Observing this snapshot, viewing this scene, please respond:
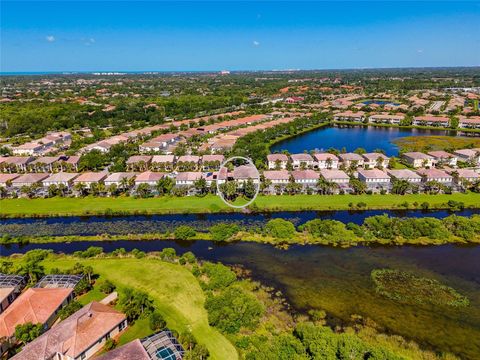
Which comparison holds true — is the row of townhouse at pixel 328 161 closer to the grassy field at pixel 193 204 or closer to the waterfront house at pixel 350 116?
the grassy field at pixel 193 204

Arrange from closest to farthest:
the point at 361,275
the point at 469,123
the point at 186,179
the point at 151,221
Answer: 1. the point at 361,275
2. the point at 151,221
3. the point at 186,179
4. the point at 469,123

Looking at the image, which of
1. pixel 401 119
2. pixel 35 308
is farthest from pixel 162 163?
pixel 401 119

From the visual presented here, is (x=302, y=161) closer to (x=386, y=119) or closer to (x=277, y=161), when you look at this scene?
(x=277, y=161)

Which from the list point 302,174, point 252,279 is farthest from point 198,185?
point 252,279

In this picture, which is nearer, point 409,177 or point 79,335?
point 79,335

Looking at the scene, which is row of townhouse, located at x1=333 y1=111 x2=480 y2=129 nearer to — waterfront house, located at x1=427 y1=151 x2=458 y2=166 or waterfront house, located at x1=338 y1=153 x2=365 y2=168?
waterfront house, located at x1=427 y1=151 x2=458 y2=166

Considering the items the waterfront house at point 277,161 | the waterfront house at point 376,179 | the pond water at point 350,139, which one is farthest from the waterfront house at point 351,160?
the pond water at point 350,139
